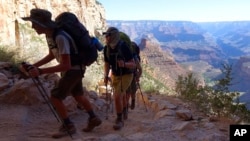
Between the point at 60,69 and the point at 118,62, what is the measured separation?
3.87 ft

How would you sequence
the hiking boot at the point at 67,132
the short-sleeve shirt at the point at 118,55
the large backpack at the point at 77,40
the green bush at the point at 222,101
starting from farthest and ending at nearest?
the green bush at the point at 222,101 < the short-sleeve shirt at the point at 118,55 < the hiking boot at the point at 67,132 < the large backpack at the point at 77,40

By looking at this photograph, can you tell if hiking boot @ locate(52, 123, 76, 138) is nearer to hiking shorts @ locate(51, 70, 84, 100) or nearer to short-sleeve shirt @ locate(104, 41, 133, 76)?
hiking shorts @ locate(51, 70, 84, 100)

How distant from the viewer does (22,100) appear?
260 inches

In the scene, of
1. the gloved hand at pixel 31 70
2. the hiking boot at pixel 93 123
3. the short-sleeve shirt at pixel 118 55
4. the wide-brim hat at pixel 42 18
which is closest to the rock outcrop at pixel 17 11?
the short-sleeve shirt at pixel 118 55

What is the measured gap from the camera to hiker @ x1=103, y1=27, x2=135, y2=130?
17.3 feet

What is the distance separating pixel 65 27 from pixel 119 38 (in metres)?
1.02

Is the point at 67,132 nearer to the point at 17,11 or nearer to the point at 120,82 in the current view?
the point at 120,82

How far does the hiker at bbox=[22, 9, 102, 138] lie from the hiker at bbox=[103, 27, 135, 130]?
52 centimetres

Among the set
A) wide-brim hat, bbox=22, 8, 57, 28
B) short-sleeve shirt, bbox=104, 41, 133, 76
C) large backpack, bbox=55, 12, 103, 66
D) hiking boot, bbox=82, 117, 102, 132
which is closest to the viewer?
wide-brim hat, bbox=22, 8, 57, 28

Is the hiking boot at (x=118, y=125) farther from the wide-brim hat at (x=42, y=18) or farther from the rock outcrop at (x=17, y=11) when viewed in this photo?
the rock outcrop at (x=17, y=11)

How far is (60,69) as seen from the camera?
4293 millimetres

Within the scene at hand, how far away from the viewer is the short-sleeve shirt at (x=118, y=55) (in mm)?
5344

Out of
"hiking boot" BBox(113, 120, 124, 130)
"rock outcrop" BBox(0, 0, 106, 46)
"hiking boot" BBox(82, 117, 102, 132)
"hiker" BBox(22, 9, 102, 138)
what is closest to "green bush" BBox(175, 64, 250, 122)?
"hiking boot" BBox(113, 120, 124, 130)

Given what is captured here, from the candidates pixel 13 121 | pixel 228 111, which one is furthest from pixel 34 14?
pixel 228 111
